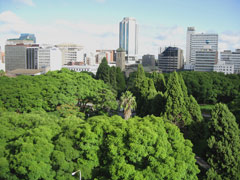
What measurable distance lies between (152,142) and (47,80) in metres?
23.7

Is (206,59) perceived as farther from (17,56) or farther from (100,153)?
(100,153)

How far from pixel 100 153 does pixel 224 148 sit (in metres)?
10.2

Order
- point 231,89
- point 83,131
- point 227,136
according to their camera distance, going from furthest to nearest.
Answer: point 231,89 < point 227,136 < point 83,131

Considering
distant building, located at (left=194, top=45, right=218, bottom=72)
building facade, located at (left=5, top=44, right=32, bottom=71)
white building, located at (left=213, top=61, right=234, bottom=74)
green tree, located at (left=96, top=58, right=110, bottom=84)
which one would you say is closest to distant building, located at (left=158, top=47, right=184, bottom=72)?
distant building, located at (left=194, top=45, right=218, bottom=72)

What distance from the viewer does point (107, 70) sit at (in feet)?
226

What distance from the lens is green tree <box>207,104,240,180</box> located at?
71.1 feet

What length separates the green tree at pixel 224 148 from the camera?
2166cm

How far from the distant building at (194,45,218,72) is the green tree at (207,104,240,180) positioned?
4856 inches

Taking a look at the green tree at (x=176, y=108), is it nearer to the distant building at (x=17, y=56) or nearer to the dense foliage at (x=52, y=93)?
the dense foliage at (x=52, y=93)

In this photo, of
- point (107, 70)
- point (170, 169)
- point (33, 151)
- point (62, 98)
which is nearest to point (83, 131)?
point (33, 151)

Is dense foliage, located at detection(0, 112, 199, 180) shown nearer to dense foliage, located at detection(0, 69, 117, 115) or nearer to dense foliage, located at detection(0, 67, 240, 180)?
dense foliage, located at detection(0, 67, 240, 180)

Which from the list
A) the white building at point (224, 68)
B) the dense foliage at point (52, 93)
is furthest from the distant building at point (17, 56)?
the dense foliage at point (52, 93)

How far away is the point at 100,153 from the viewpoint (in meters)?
19.5

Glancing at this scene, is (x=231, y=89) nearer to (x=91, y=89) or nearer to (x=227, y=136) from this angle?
(x=91, y=89)
